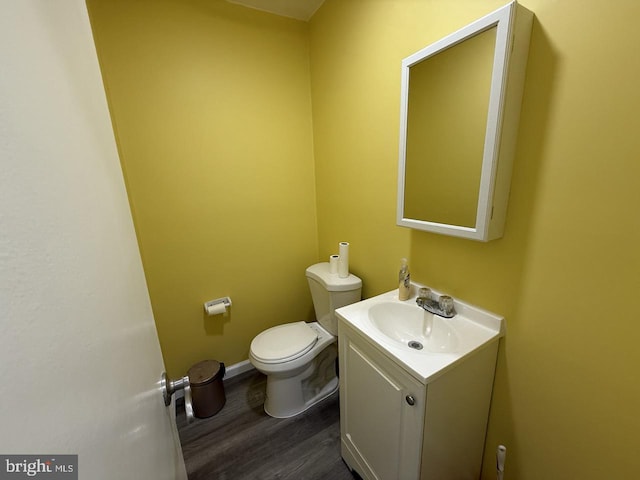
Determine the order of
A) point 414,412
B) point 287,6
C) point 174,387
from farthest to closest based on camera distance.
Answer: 1. point 287,6
2. point 414,412
3. point 174,387

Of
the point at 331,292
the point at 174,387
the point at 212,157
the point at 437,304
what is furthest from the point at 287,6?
the point at 174,387

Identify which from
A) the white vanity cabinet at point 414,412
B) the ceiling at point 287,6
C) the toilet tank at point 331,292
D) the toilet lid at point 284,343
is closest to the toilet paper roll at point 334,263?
the toilet tank at point 331,292

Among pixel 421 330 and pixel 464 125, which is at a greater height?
pixel 464 125

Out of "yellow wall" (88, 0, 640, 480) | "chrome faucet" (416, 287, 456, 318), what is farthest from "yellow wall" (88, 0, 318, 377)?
"chrome faucet" (416, 287, 456, 318)

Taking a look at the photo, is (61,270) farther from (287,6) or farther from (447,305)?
(287,6)

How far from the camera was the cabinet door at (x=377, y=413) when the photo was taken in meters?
0.91

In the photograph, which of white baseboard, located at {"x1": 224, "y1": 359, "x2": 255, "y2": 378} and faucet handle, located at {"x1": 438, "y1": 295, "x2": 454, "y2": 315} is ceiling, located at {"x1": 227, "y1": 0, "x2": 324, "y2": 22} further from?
white baseboard, located at {"x1": 224, "y1": 359, "x2": 255, "y2": 378}

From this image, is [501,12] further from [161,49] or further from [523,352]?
[161,49]

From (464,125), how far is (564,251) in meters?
0.55

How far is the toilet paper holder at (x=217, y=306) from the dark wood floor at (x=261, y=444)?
0.64 m

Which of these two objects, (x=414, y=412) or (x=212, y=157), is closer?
(x=414, y=412)

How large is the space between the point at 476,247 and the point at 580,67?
618mm

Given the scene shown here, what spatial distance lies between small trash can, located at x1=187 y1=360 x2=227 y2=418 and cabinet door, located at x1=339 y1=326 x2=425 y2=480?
87 cm

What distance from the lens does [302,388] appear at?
5.59 ft
